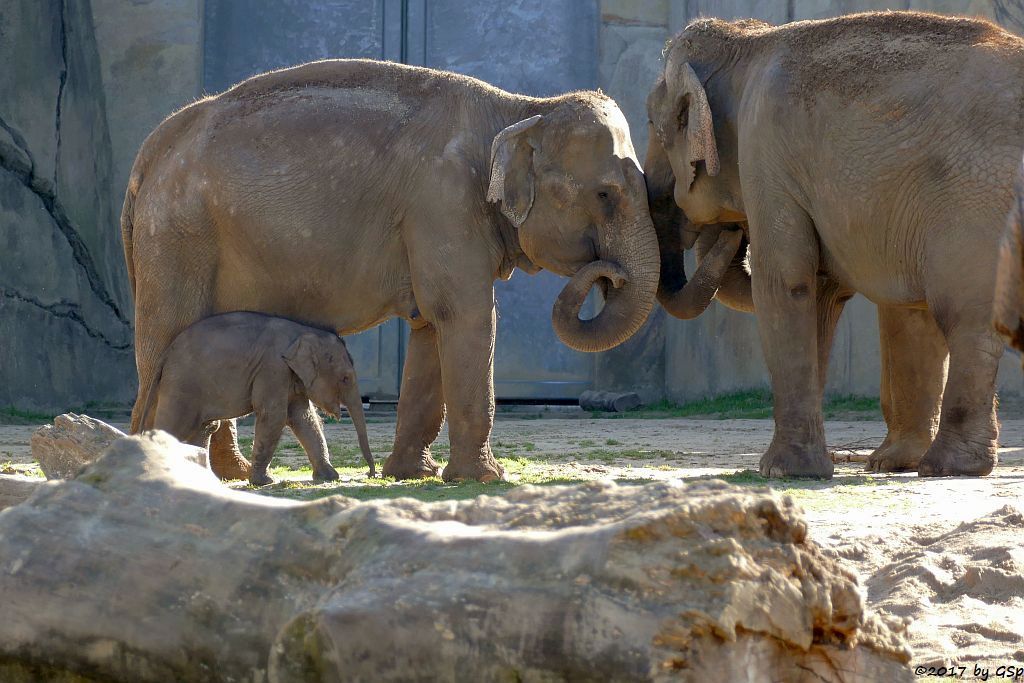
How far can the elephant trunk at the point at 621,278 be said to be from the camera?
682cm

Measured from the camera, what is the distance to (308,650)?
8.22 ft

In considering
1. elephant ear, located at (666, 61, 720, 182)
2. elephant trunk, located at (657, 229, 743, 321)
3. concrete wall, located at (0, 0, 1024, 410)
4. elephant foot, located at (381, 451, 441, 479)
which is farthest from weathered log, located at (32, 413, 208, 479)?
concrete wall, located at (0, 0, 1024, 410)

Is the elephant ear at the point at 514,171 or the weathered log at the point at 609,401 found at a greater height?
the elephant ear at the point at 514,171

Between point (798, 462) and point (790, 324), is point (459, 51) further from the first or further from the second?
point (798, 462)

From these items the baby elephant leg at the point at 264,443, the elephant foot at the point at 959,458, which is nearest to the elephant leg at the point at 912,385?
the elephant foot at the point at 959,458

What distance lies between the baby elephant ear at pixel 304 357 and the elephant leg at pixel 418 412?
535 mm

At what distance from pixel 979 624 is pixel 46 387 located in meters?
9.71

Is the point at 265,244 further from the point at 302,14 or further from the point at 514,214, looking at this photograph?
the point at 302,14

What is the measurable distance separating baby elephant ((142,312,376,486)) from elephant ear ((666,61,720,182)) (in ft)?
6.59

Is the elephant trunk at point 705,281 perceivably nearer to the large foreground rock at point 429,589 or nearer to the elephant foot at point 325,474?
the elephant foot at point 325,474

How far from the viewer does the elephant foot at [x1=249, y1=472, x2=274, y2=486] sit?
6.32m

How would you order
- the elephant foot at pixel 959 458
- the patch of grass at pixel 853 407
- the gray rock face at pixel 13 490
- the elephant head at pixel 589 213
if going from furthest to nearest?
the patch of grass at pixel 853 407 → the elephant head at pixel 589 213 → the elephant foot at pixel 959 458 → the gray rock face at pixel 13 490

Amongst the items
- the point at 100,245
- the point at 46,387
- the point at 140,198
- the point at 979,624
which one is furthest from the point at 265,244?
the point at 100,245

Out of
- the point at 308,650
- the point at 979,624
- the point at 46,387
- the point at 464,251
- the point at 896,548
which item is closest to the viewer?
the point at 308,650
